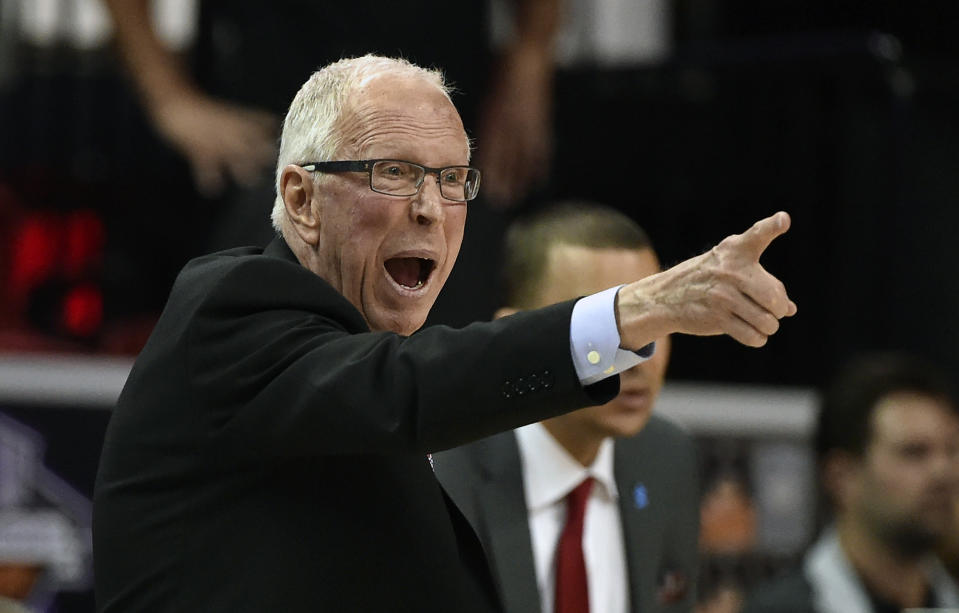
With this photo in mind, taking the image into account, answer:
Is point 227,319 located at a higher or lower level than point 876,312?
higher

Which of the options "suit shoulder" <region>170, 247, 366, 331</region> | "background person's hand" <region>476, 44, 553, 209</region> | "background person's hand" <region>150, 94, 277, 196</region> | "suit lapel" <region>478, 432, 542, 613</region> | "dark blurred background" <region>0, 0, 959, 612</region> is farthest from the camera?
"dark blurred background" <region>0, 0, 959, 612</region>

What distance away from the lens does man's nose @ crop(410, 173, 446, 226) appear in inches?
87.7

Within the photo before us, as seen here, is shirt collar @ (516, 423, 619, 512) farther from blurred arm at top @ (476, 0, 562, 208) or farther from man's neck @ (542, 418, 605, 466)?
blurred arm at top @ (476, 0, 562, 208)

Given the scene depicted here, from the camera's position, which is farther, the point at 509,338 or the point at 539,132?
the point at 539,132

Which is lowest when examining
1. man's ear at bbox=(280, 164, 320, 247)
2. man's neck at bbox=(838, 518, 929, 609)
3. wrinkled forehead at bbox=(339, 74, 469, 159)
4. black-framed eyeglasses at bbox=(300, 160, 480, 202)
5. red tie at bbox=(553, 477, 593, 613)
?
man's neck at bbox=(838, 518, 929, 609)

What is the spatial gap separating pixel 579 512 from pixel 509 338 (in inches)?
50.8

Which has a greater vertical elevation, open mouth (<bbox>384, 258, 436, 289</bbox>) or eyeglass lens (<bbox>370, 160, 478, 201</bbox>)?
eyeglass lens (<bbox>370, 160, 478, 201</bbox>)

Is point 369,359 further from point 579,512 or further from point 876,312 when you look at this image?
point 876,312

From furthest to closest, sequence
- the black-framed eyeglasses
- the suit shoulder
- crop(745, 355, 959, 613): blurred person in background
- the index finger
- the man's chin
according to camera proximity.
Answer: crop(745, 355, 959, 613): blurred person in background < the man's chin < the black-framed eyeglasses < the suit shoulder < the index finger

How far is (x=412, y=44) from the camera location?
4.48m

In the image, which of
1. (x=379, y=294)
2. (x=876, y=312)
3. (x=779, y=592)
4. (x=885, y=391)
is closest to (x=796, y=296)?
(x=876, y=312)

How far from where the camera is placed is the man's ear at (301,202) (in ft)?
7.46

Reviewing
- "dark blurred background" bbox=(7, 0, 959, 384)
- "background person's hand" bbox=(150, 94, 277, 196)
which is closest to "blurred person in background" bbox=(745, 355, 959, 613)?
"dark blurred background" bbox=(7, 0, 959, 384)

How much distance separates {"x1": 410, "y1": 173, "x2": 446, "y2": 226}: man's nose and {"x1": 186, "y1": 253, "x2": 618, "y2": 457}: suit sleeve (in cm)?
30
